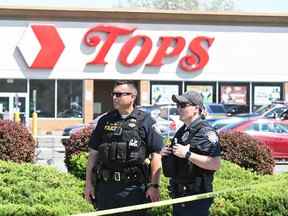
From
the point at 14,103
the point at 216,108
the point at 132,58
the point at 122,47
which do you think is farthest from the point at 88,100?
the point at 216,108

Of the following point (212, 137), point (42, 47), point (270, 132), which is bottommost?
point (270, 132)

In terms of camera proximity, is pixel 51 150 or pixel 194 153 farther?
pixel 51 150

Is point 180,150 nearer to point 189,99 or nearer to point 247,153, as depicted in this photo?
point 189,99

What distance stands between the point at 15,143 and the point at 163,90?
26877 millimetres

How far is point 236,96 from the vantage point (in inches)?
1537

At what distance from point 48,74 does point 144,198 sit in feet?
104

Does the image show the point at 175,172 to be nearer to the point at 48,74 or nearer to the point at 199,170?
the point at 199,170

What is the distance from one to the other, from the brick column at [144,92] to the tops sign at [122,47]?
101 centimetres

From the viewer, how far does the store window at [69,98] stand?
3747cm

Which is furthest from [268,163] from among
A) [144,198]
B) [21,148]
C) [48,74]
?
[48,74]

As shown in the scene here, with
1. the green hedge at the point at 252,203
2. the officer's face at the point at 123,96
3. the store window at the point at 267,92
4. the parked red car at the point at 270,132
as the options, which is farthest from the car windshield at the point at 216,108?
the officer's face at the point at 123,96

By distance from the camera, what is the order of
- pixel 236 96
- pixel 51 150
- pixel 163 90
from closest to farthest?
pixel 51 150 < pixel 163 90 < pixel 236 96

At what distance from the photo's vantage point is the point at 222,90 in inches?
1522

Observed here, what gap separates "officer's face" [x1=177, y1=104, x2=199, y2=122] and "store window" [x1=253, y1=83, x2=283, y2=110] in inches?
1343
